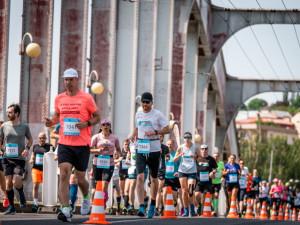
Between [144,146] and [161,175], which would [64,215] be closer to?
[144,146]

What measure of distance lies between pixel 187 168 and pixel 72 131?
34.2 ft

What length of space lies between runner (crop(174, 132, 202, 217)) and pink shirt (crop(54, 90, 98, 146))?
9857mm

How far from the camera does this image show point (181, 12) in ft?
132

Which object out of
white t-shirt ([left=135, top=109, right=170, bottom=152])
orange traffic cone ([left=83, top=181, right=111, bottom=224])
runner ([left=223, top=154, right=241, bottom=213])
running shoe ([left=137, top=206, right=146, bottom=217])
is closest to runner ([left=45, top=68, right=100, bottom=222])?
orange traffic cone ([left=83, top=181, right=111, bottom=224])

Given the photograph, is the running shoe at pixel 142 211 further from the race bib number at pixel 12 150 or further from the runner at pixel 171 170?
the runner at pixel 171 170

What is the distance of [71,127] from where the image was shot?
43.3ft

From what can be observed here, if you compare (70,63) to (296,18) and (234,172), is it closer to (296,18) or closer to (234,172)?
(234,172)

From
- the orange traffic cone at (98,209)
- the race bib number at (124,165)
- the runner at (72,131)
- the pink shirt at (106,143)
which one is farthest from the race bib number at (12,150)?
the race bib number at (124,165)

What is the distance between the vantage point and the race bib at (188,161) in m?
23.2

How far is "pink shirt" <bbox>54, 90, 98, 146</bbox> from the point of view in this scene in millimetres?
13227

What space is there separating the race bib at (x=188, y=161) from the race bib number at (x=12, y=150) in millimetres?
6960

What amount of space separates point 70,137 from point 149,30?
22444mm

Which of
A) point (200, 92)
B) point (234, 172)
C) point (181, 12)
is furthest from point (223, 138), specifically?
point (234, 172)

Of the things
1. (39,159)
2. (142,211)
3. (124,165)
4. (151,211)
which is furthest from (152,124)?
(124,165)
